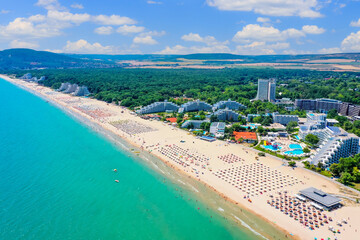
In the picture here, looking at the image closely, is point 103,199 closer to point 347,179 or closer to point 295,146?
point 347,179

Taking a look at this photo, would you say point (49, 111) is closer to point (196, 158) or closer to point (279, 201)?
point (196, 158)

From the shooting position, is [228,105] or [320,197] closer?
[320,197]

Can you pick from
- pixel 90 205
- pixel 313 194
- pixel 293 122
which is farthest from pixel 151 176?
pixel 293 122

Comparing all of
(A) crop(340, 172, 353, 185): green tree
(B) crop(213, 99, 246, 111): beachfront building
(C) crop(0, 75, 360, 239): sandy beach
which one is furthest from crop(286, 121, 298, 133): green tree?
(A) crop(340, 172, 353, 185): green tree

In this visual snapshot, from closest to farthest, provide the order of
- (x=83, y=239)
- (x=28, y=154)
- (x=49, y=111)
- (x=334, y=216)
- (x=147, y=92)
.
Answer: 1. (x=83, y=239)
2. (x=334, y=216)
3. (x=28, y=154)
4. (x=49, y=111)
5. (x=147, y=92)

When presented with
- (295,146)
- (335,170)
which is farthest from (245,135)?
(335,170)

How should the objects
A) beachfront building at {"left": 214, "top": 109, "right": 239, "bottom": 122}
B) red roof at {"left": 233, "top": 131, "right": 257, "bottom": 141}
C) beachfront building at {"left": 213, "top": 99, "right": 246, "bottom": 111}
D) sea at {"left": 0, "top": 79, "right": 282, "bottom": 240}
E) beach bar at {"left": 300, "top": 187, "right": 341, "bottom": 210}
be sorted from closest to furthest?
sea at {"left": 0, "top": 79, "right": 282, "bottom": 240}, beach bar at {"left": 300, "top": 187, "right": 341, "bottom": 210}, red roof at {"left": 233, "top": 131, "right": 257, "bottom": 141}, beachfront building at {"left": 214, "top": 109, "right": 239, "bottom": 122}, beachfront building at {"left": 213, "top": 99, "right": 246, "bottom": 111}

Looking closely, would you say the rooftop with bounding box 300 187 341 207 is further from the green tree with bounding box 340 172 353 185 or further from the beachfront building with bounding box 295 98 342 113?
the beachfront building with bounding box 295 98 342 113
